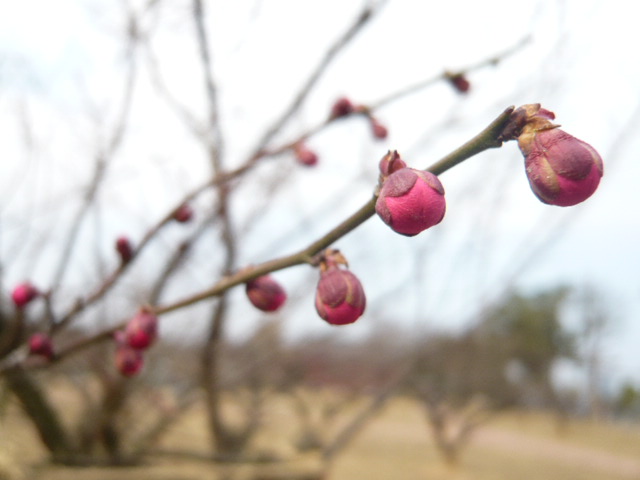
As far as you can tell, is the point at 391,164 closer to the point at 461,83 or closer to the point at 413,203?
the point at 413,203

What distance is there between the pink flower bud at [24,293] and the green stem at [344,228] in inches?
15.2

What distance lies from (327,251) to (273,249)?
101 inches

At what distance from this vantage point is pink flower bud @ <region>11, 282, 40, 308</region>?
924 mm

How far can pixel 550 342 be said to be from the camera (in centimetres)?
1614

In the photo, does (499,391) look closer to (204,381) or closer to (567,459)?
(567,459)

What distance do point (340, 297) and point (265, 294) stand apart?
0.13 metres

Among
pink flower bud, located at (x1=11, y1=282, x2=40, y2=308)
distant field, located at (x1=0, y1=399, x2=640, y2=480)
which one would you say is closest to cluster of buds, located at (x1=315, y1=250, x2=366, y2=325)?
pink flower bud, located at (x1=11, y1=282, x2=40, y2=308)

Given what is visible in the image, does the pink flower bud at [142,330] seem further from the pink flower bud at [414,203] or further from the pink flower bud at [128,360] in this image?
the pink flower bud at [414,203]

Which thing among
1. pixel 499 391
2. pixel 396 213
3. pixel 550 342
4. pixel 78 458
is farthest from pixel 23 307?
pixel 550 342

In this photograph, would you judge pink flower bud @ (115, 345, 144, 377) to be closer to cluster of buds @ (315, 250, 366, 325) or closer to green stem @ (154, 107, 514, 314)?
green stem @ (154, 107, 514, 314)

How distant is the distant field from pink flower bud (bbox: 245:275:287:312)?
2.78 ft

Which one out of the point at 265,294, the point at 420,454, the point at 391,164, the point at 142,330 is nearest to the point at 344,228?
the point at 391,164

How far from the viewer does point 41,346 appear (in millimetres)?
A: 840

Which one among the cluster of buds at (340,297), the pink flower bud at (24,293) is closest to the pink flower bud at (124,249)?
the pink flower bud at (24,293)
